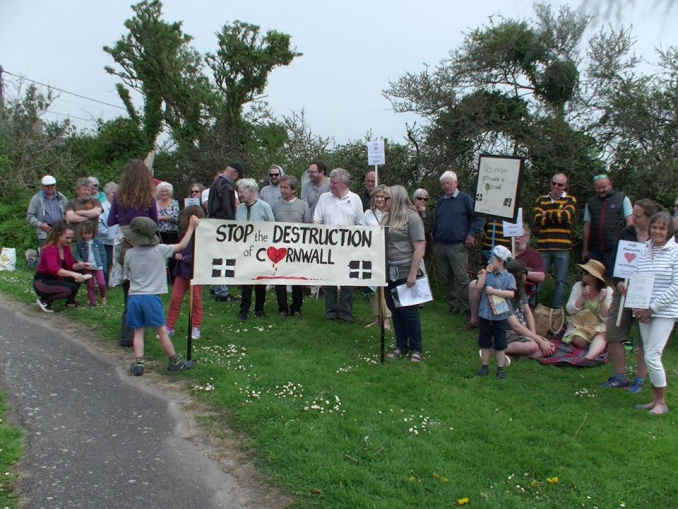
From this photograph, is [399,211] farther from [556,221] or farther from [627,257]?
[556,221]

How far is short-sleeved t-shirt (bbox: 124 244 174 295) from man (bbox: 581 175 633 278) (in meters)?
6.10

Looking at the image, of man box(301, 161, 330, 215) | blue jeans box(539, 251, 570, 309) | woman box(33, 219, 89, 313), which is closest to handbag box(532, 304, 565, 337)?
blue jeans box(539, 251, 570, 309)

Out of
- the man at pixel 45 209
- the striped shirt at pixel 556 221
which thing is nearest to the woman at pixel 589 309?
the striped shirt at pixel 556 221

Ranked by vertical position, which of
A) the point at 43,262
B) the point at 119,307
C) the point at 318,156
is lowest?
the point at 119,307

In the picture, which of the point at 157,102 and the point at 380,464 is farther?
the point at 157,102

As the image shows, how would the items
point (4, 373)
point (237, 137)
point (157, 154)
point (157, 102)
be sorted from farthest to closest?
point (157, 102), point (157, 154), point (237, 137), point (4, 373)

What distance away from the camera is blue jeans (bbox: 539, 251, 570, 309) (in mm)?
9391

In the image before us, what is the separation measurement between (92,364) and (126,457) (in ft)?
7.92

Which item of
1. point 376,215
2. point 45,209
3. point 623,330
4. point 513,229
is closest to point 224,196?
point 376,215

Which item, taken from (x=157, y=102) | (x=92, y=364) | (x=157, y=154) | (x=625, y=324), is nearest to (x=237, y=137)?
(x=157, y=154)

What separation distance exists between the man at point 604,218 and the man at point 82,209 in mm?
7565

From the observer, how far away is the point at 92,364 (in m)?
7.02

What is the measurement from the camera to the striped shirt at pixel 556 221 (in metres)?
9.33

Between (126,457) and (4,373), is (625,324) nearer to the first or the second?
(126,457)
